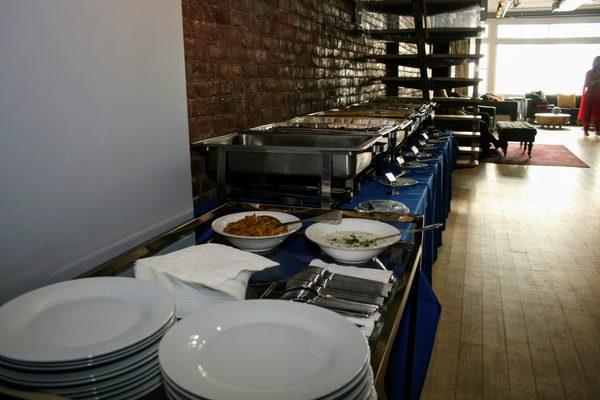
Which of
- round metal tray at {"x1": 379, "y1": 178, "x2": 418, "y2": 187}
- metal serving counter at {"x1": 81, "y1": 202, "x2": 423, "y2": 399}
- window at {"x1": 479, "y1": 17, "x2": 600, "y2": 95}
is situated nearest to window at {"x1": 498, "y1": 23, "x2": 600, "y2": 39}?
window at {"x1": 479, "y1": 17, "x2": 600, "y2": 95}

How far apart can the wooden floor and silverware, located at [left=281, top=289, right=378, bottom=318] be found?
3.31ft

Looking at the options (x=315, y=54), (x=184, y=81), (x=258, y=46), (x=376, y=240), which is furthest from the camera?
(x=315, y=54)

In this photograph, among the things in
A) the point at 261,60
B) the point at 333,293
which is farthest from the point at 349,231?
the point at 261,60

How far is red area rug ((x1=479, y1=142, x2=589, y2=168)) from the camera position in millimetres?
5707

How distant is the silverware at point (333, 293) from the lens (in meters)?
0.70

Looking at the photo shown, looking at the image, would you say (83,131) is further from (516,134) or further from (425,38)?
(516,134)

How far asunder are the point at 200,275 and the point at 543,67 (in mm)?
11776

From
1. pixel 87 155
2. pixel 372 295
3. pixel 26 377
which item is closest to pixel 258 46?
pixel 87 155

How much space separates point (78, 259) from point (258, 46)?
4.00ft

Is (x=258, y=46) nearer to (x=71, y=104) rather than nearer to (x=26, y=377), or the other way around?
(x=71, y=104)

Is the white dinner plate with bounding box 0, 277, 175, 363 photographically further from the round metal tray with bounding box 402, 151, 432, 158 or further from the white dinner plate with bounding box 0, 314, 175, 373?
the round metal tray with bounding box 402, 151, 432, 158

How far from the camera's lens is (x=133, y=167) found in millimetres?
1211

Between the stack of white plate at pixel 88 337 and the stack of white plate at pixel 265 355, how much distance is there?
4 cm

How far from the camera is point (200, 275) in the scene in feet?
2.31
